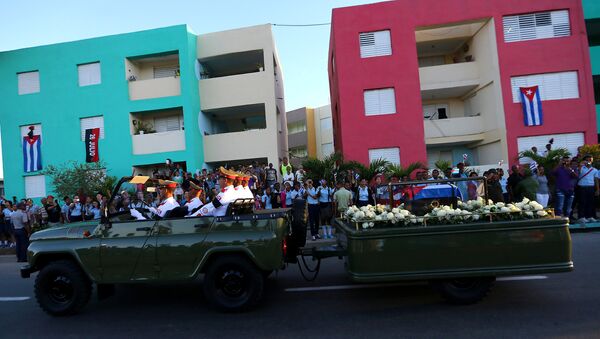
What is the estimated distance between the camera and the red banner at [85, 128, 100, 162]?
1945 centimetres

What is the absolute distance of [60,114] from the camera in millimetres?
19984

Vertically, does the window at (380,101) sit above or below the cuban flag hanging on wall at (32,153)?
above

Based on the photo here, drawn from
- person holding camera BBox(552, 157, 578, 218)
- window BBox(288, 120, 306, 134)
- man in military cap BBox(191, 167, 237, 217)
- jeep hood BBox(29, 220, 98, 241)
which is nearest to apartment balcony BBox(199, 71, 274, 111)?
person holding camera BBox(552, 157, 578, 218)

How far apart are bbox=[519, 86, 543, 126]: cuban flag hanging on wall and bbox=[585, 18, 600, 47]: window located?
5.07m

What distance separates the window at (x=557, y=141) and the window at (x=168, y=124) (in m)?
17.0

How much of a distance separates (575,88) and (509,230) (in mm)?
16474

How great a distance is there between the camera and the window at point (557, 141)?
56.3 ft

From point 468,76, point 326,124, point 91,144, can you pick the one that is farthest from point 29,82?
point 326,124

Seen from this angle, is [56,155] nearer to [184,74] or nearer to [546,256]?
[184,74]

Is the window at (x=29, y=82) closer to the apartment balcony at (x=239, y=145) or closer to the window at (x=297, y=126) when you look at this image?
the apartment balcony at (x=239, y=145)

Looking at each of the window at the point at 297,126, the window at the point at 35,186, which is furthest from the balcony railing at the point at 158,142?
the window at the point at 297,126

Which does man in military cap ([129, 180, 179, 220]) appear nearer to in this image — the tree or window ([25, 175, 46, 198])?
the tree

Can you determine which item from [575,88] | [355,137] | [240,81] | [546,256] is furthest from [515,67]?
[546,256]

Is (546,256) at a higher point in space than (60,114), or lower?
lower
